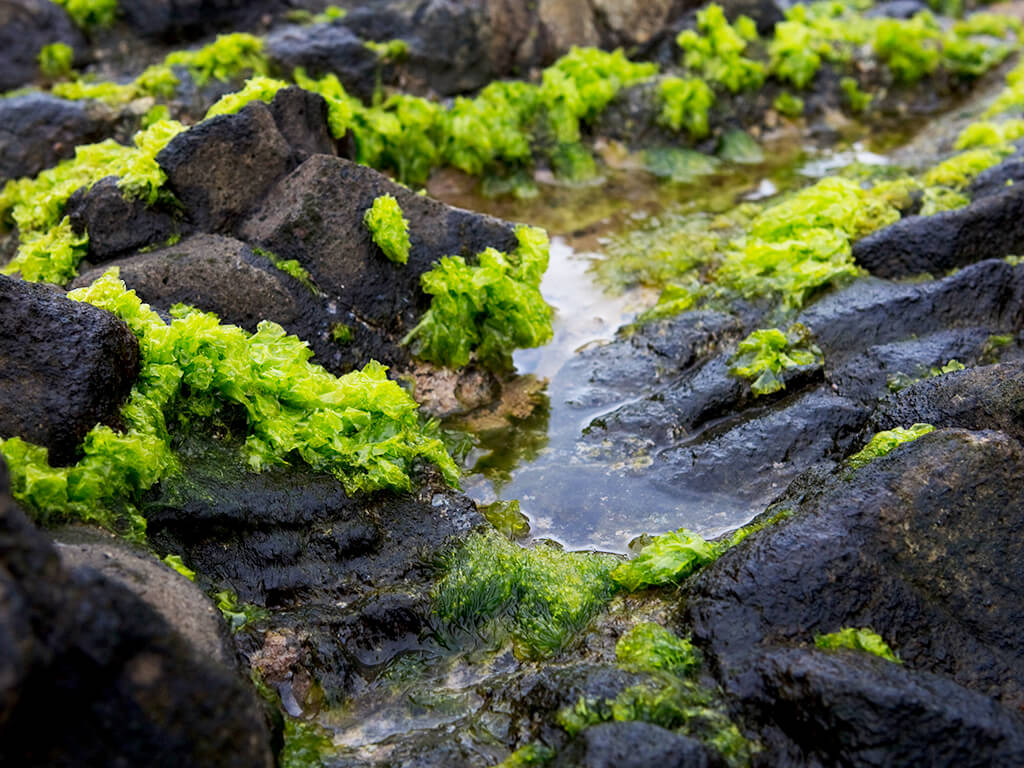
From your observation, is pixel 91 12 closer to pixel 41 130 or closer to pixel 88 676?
pixel 41 130

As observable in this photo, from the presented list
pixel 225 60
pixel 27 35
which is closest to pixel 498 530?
pixel 225 60

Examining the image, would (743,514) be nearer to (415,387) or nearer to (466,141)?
(415,387)

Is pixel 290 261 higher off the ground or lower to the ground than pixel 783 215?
higher

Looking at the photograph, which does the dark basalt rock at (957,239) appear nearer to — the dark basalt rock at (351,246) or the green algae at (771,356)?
the green algae at (771,356)

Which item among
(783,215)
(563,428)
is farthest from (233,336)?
(783,215)

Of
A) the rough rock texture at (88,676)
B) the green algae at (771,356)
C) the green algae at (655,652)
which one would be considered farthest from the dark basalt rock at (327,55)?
the rough rock texture at (88,676)

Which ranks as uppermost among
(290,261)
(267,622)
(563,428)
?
(290,261)
